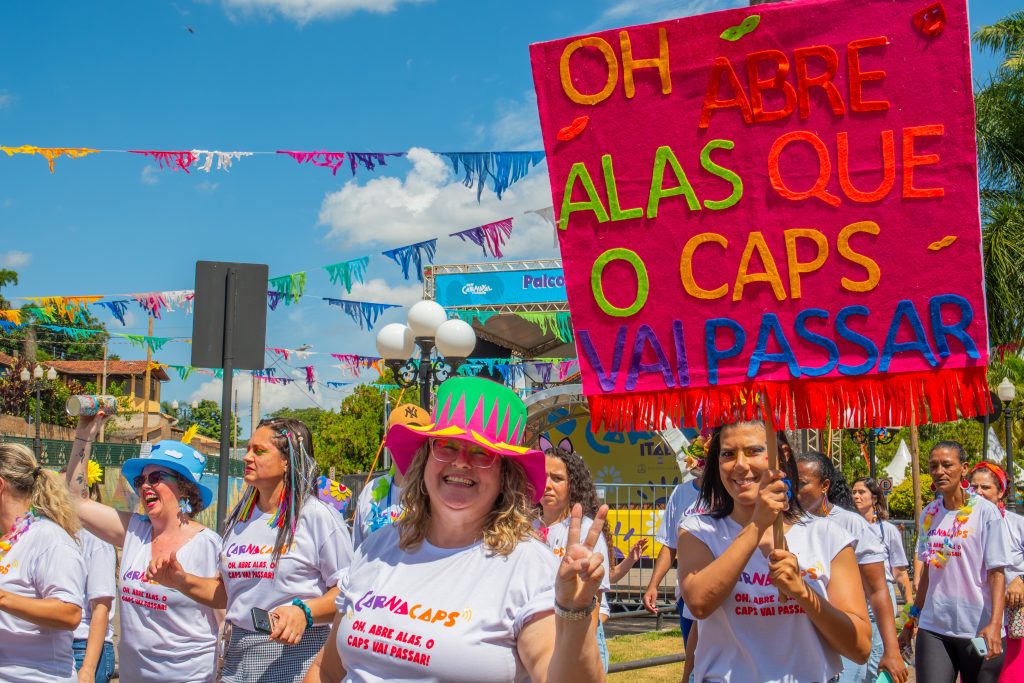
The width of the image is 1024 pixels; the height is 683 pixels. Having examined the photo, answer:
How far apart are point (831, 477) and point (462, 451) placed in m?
3.43

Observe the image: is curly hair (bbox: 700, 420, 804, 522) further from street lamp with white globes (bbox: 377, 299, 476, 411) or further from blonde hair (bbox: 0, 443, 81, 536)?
street lamp with white globes (bbox: 377, 299, 476, 411)

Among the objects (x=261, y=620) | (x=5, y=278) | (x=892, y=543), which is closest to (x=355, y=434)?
(x=5, y=278)

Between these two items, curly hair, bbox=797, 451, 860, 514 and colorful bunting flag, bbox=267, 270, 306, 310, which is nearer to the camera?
curly hair, bbox=797, 451, 860, 514

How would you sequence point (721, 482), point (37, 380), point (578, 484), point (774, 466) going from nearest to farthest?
point (774, 466)
point (721, 482)
point (578, 484)
point (37, 380)

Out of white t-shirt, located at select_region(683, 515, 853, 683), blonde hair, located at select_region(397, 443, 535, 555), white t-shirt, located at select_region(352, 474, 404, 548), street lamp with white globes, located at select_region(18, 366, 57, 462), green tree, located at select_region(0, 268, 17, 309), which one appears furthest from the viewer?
green tree, located at select_region(0, 268, 17, 309)

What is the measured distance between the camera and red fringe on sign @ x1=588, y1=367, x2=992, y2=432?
3.16m

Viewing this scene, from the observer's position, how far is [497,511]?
2.92 m

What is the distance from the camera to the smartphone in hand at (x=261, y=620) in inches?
156

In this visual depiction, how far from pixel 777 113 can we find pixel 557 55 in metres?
0.77

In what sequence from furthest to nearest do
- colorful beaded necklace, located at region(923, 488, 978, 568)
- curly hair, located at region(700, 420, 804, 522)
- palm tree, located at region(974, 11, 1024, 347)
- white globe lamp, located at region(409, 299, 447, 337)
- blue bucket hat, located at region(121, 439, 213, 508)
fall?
palm tree, located at region(974, 11, 1024, 347) < white globe lamp, located at region(409, 299, 447, 337) < colorful beaded necklace, located at region(923, 488, 978, 568) < blue bucket hat, located at region(121, 439, 213, 508) < curly hair, located at region(700, 420, 804, 522)

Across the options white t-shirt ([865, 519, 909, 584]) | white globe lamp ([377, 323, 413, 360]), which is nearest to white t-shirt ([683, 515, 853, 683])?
white t-shirt ([865, 519, 909, 584])

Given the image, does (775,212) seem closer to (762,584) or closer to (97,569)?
(762,584)

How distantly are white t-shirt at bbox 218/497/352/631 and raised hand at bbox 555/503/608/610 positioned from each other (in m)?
2.22

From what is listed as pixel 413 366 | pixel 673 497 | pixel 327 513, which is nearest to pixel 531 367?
pixel 413 366
